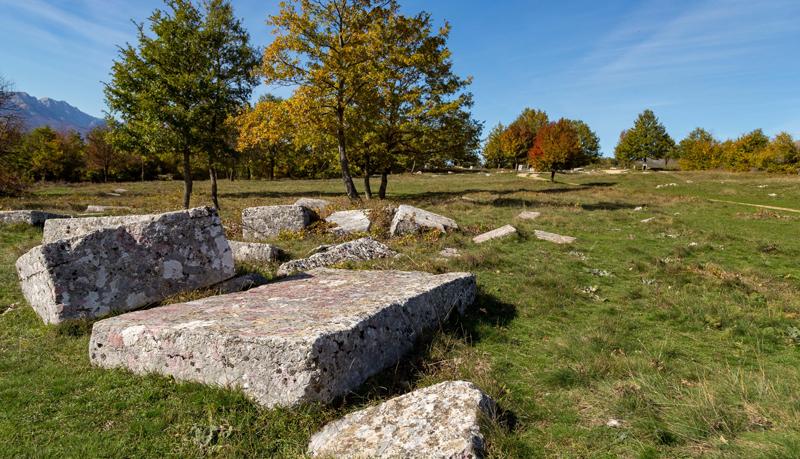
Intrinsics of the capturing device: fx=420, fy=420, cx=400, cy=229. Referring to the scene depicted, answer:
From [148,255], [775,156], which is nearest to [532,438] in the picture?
[148,255]

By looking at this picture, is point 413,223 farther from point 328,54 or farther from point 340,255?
point 328,54

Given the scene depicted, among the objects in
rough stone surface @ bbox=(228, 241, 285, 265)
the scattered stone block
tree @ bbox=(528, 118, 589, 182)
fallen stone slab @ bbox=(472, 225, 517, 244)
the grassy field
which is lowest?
the grassy field

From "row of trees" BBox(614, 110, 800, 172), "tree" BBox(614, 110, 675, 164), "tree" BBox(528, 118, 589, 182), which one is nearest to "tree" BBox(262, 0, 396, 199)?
"tree" BBox(528, 118, 589, 182)

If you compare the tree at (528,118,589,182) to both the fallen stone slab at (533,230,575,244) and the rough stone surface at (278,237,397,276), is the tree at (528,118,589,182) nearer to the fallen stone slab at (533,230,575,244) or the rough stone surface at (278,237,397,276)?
the fallen stone slab at (533,230,575,244)

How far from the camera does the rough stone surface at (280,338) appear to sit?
487cm

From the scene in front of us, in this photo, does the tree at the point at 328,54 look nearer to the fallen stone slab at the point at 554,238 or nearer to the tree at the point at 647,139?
the fallen stone slab at the point at 554,238

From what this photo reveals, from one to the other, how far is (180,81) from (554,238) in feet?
76.1

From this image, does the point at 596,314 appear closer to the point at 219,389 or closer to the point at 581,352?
the point at 581,352

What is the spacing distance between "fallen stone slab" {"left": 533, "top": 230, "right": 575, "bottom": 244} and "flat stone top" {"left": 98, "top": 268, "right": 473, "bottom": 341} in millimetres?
8819

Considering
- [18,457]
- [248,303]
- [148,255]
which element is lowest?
[18,457]

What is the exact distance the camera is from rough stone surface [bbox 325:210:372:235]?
1680cm

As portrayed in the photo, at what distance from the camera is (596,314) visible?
8523 millimetres

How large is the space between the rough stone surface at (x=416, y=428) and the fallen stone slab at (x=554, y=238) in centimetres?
1228

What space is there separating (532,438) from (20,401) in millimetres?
5861
